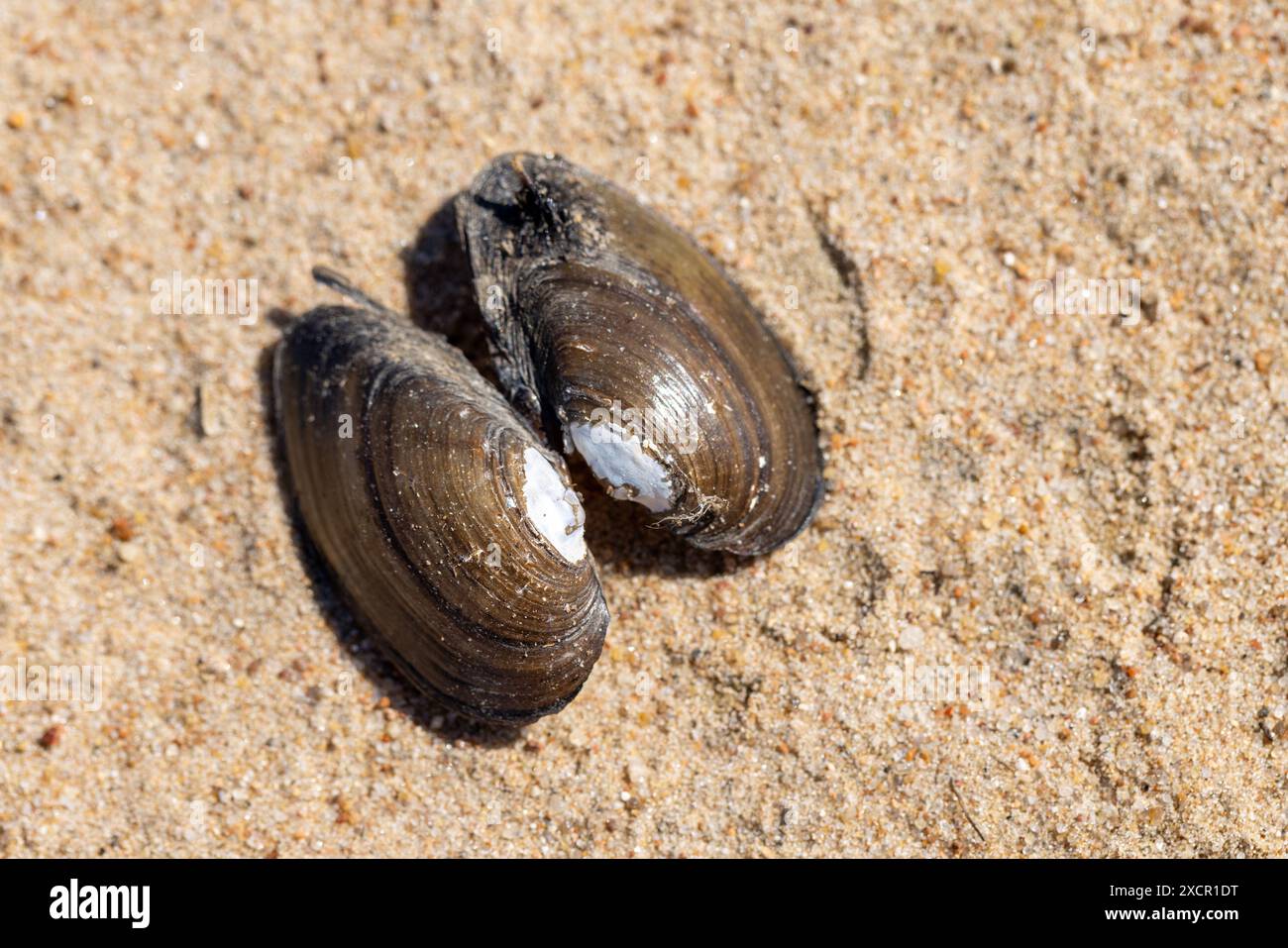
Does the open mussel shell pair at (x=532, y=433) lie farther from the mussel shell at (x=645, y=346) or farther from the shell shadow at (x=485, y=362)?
the shell shadow at (x=485, y=362)

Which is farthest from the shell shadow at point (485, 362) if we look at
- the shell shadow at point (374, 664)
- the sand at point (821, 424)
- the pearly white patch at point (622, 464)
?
the shell shadow at point (374, 664)

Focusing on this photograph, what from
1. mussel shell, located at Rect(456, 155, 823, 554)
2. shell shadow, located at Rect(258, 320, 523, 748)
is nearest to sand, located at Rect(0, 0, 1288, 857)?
shell shadow, located at Rect(258, 320, 523, 748)

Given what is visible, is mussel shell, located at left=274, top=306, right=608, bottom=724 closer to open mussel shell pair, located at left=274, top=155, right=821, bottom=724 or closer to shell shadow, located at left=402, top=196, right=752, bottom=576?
open mussel shell pair, located at left=274, top=155, right=821, bottom=724

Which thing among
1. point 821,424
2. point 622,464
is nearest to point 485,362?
point 622,464
